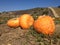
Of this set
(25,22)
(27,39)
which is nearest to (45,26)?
(27,39)

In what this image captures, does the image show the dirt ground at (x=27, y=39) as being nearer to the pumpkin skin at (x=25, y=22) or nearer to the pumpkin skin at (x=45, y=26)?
the pumpkin skin at (x=45, y=26)

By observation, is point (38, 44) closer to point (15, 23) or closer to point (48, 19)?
point (48, 19)

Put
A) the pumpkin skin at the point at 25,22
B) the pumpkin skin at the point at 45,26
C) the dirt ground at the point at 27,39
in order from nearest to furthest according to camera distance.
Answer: the dirt ground at the point at 27,39, the pumpkin skin at the point at 45,26, the pumpkin skin at the point at 25,22

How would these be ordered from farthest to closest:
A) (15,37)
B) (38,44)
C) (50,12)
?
(50,12) < (15,37) < (38,44)

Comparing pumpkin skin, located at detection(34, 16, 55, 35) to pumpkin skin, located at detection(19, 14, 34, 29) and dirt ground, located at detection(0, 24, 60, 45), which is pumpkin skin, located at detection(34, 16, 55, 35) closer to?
dirt ground, located at detection(0, 24, 60, 45)

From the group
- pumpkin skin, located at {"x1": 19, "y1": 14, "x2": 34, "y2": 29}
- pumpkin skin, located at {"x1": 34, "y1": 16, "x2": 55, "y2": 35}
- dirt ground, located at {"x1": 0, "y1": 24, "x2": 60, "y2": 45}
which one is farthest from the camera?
pumpkin skin, located at {"x1": 19, "y1": 14, "x2": 34, "y2": 29}

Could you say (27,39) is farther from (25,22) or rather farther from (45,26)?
(25,22)

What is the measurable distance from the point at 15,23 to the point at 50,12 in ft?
35.4

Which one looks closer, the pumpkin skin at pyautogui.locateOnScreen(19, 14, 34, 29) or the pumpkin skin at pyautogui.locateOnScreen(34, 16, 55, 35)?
the pumpkin skin at pyautogui.locateOnScreen(34, 16, 55, 35)

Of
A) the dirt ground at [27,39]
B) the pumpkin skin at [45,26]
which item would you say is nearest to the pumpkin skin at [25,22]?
the dirt ground at [27,39]

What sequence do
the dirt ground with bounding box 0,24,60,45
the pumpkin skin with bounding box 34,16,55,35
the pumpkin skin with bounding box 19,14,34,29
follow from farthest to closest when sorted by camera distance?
the pumpkin skin with bounding box 19,14,34,29
the pumpkin skin with bounding box 34,16,55,35
the dirt ground with bounding box 0,24,60,45

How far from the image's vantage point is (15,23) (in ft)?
26.3

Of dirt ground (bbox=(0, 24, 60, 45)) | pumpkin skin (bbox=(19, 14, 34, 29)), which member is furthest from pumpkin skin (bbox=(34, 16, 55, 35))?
pumpkin skin (bbox=(19, 14, 34, 29))

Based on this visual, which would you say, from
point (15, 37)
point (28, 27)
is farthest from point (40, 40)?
point (28, 27)
